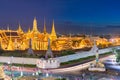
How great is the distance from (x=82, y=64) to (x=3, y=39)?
9.84 metres

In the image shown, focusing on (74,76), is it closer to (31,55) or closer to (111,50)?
(31,55)

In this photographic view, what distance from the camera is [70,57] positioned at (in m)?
17.8

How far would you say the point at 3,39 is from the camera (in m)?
25.5

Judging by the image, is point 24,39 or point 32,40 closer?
point 32,40

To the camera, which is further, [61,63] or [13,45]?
[13,45]

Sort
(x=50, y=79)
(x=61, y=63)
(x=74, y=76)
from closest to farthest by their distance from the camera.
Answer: (x=50, y=79)
(x=74, y=76)
(x=61, y=63)

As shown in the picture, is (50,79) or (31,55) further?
(31,55)

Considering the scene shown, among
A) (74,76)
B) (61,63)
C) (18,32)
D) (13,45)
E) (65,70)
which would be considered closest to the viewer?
(74,76)

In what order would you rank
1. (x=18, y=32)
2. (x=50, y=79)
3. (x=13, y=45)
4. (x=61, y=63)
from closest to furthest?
(x=50, y=79) → (x=61, y=63) → (x=13, y=45) → (x=18, y=32)

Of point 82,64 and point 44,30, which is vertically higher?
point 44,30

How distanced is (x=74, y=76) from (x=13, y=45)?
10.9 metres

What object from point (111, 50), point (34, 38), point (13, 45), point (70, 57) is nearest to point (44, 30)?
point (34, 38)

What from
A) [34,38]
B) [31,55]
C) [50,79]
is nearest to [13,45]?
[34,38]

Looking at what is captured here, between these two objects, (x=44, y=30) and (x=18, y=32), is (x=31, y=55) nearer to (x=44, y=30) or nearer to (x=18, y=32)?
(x=44, y=30)
